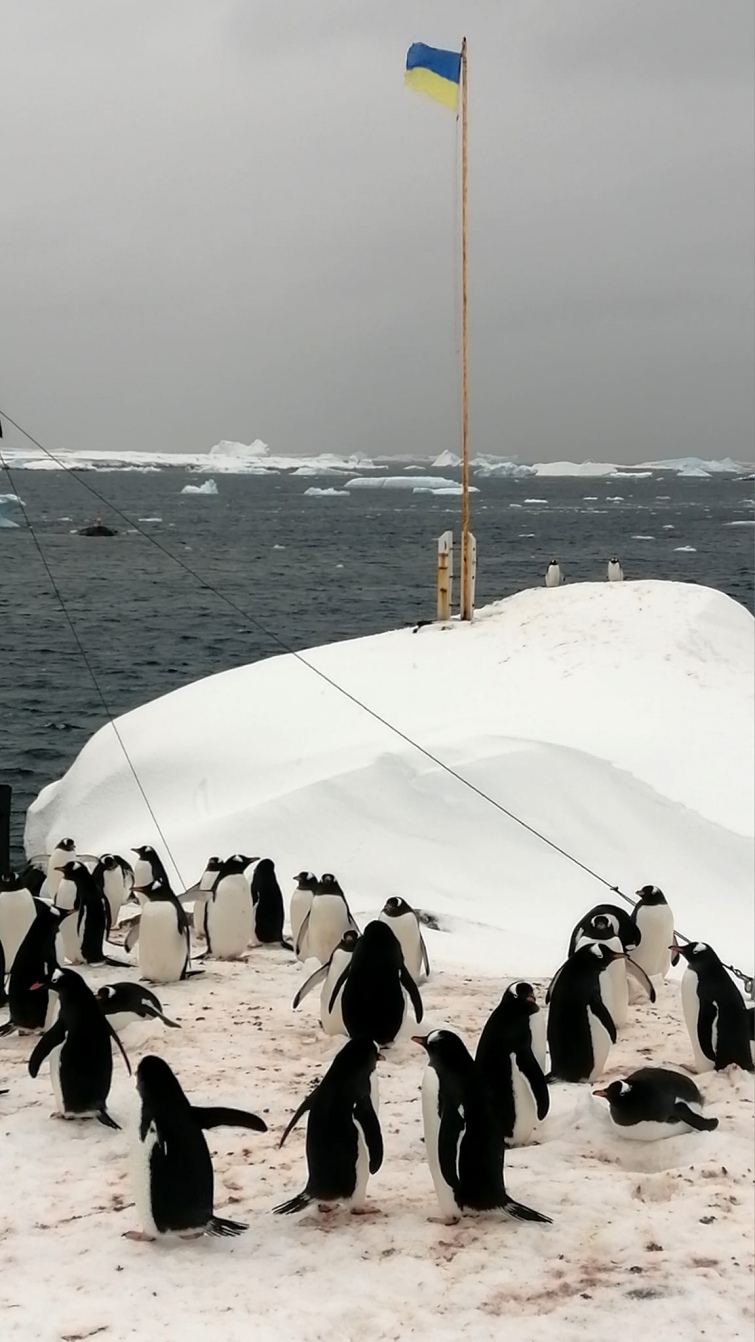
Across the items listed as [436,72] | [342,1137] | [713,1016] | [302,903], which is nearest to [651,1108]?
[713,1016]

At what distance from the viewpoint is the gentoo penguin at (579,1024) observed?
5.91 meters

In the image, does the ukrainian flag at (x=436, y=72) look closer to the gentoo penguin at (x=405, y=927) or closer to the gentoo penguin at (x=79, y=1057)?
the gentoo penguin at (x=405, y=927)

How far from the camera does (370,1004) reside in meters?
6.16

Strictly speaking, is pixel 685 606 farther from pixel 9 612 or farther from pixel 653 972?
pixel 9 612

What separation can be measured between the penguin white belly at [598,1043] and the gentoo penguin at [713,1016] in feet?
1.43

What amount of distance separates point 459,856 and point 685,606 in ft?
20.9

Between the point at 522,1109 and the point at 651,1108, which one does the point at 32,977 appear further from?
the point at 651,1108

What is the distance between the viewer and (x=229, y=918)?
27.6 ft

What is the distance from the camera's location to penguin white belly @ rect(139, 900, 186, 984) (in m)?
7.45

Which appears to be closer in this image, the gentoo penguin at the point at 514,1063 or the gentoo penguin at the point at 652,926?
the gentoo penguin at the point at 514,1063

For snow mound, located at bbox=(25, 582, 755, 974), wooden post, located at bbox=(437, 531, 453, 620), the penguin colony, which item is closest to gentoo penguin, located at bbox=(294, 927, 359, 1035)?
the penguin colony

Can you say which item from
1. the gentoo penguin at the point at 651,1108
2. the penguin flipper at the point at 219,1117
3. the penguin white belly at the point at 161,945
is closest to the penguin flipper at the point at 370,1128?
the penguin flipper at the point at 219,1117

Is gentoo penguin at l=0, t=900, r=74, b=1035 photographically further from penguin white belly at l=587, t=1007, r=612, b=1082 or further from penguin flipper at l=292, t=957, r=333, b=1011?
penguin white belly at l=587, t=1007, r=612, b=1082

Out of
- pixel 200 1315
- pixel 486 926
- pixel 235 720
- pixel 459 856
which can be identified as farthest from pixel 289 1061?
pixel 235 720
